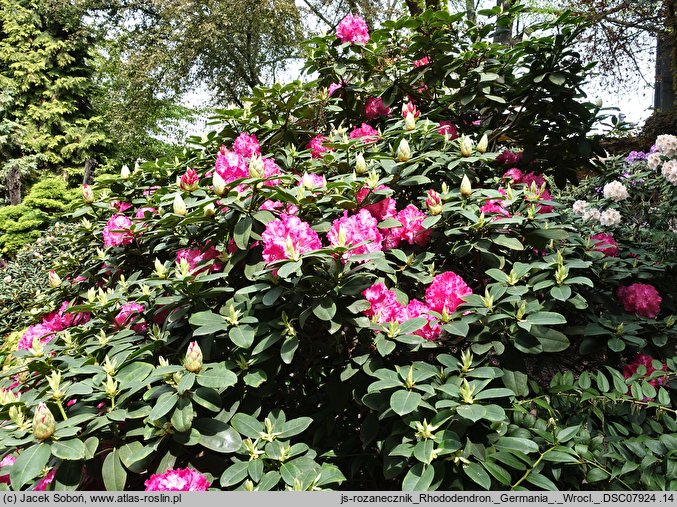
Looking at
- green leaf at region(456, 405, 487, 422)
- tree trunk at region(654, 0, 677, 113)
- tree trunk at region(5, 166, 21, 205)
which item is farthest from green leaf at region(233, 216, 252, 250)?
tree trunk at region(5, 166, 21, 205)

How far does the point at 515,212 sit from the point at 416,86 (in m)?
0.93

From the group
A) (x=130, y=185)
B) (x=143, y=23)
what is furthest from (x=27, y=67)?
(x=130, y=185)

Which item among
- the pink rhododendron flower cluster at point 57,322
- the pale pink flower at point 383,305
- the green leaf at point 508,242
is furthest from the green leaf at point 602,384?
the pink rhododendron flower cluster at point 57,322

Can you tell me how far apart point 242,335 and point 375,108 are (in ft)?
4.68

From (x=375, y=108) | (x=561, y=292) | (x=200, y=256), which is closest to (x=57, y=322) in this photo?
(x=200, y=256)

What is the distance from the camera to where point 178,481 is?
1.07 m

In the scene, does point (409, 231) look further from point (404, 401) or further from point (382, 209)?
point (404, 401)

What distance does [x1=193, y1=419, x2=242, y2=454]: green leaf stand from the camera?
113 centimetres

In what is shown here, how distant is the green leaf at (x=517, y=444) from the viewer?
114cm

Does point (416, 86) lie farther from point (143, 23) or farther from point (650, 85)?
point (143, 23)

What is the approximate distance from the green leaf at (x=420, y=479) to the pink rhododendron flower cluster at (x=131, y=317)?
3.14ft

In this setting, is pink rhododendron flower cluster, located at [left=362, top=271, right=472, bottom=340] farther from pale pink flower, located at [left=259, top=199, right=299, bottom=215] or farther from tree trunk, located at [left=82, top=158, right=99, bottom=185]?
tree trunk, located at [left=82, top=158, right=99, bottom=185]

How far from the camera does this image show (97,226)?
1.94 m

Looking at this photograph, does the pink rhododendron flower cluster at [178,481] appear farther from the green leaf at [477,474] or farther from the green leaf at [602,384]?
the green leaf at [602,384]
